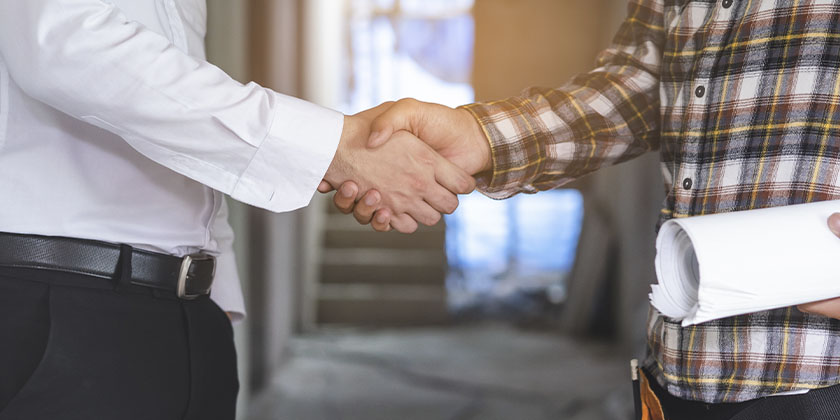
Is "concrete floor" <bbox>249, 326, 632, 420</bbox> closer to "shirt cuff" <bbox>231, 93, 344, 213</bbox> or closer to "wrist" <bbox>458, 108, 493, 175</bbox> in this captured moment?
"wrist" <bbox>458, 108, 493, 175</bbox>

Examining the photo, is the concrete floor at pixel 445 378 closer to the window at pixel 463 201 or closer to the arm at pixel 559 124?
the window at pixel 463 201

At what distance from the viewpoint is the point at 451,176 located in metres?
1.21

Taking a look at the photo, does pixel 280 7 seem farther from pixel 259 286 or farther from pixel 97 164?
pixel 97 164

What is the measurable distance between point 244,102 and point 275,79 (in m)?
2.93

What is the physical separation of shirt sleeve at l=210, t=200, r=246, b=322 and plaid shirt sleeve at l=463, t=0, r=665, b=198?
436 mm

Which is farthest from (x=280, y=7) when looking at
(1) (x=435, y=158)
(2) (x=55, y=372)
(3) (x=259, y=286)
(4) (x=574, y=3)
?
(4) (x=574, y=3)

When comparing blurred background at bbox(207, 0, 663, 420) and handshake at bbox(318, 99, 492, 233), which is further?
blurred background at bbox(207, 0, 663, 420)

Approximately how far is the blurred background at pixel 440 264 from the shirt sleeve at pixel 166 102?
6.31 ft

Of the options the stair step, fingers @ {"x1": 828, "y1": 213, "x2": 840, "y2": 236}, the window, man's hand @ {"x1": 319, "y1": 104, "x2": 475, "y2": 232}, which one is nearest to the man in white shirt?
man's hand @ {"x1": 319, "y1": 104, "x2": 475, "y2": 232}

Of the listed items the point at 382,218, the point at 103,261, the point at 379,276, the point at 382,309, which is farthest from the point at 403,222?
the point at 379,276

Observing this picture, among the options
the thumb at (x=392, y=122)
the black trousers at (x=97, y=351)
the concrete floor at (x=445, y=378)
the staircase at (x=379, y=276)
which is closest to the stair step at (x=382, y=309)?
the staircase at (x=379, y=276)

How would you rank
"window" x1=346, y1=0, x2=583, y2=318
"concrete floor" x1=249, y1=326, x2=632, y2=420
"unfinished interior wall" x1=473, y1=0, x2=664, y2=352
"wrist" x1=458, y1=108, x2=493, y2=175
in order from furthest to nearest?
"unfinished interior wall" x1=473, y1=0, x2=664, y2=352 → "window" x1=346, y1=0, x2=583, y2=318 → "concrete floor" x1=249, y1=326, x2=632, y2=420 → "wrist" x1=458, y1=108, x2=493, y2=175

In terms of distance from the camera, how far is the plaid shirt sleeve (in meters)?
1.19

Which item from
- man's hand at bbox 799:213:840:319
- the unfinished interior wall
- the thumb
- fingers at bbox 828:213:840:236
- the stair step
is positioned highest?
the unfinished interior wall
